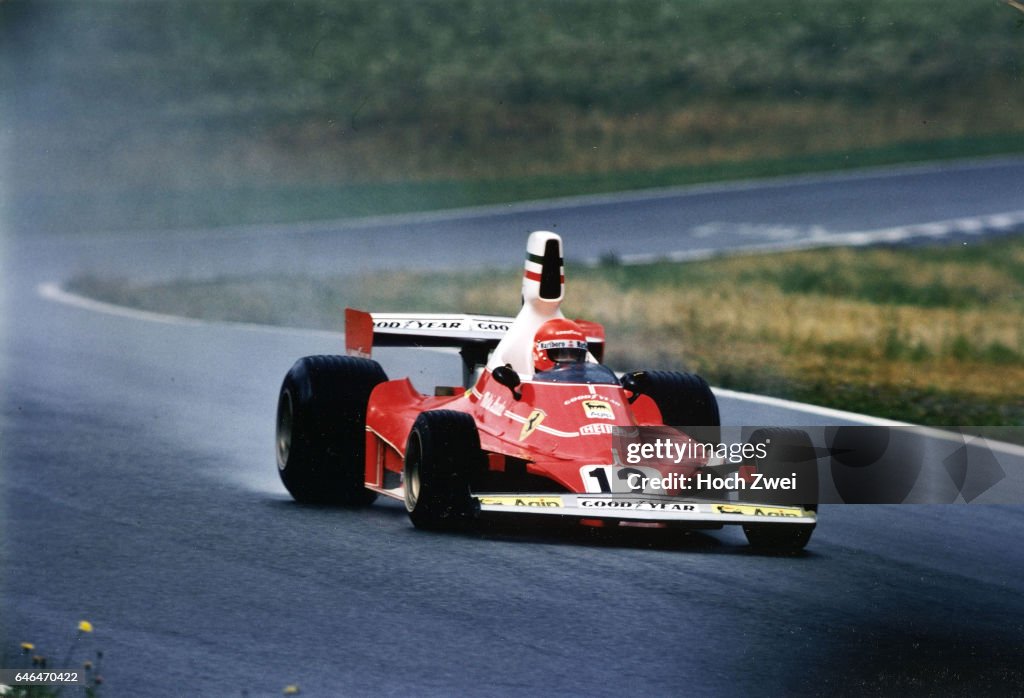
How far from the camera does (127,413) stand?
1127 centimetres

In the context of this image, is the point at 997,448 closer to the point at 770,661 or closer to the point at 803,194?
the point at 770,661

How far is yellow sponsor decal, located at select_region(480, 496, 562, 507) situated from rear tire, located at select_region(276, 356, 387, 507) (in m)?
1.52

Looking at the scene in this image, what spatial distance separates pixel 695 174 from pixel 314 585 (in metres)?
21.5

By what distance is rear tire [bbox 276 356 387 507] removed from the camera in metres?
8.82

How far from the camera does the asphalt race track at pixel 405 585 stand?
19.1 feet

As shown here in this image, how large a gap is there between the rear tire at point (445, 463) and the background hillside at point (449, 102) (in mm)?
18287

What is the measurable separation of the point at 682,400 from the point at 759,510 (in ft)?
4.27

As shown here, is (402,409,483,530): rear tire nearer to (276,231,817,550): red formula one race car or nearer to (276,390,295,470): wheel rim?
(276,231,817,550): red formula one race car

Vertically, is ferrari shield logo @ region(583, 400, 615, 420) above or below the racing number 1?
above

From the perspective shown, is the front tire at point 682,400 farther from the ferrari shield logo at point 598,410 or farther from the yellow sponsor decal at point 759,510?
the yellow sponsor decal at point 759,510

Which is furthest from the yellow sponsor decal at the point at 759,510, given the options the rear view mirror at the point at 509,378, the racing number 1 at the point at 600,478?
the rear view mirror at the point at 509,378

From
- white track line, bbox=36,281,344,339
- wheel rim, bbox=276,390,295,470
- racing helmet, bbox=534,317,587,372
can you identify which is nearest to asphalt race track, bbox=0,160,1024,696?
wheel rim, bbox=276,390,295,470

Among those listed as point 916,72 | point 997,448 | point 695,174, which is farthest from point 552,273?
point 916,72

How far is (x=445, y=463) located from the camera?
7.60m
